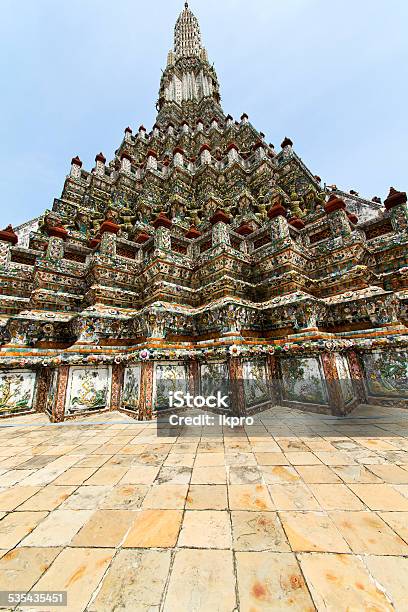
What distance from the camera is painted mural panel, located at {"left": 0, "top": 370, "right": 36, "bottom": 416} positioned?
7.38 meters

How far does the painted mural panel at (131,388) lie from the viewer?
7.20 m

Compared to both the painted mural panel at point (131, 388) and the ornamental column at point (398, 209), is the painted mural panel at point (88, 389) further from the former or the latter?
the ornamental column at point (398, 209)

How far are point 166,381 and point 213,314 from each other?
107 inches

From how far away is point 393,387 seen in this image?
6996 millimetres

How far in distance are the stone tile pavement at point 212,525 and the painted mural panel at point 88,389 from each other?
2.51m

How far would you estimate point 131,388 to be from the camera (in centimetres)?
750

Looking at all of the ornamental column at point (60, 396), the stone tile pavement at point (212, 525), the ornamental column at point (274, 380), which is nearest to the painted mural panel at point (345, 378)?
the ornamental column at point (274, 380)

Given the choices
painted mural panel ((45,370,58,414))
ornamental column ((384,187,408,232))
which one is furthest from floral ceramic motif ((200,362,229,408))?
ornamental column ((384,187,408,232))

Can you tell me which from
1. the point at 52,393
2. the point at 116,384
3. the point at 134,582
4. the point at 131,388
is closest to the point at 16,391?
the point at 52,393

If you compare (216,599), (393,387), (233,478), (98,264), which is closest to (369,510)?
(233,478)

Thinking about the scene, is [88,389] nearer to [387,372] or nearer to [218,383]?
[218,383]

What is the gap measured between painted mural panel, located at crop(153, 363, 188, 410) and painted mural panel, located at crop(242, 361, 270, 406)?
2.10 meters

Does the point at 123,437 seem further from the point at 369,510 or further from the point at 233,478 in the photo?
the point at 369,510

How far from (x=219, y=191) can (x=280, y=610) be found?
66.2 feet
